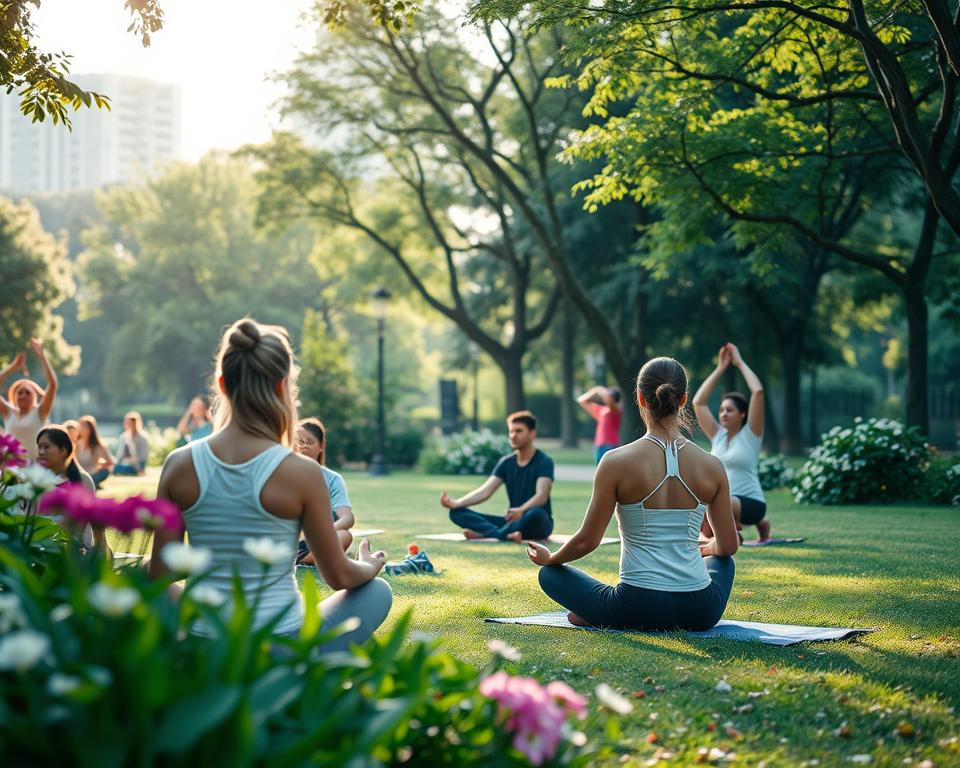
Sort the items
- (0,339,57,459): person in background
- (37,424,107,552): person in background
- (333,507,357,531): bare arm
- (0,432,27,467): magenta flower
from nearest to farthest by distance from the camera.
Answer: (0,432,27,467): magenta flower, (37,424,107,552): person in background, (333,507,357,531): bare arm, (0,339,57,459): person in background

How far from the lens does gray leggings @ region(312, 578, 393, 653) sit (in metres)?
4.82

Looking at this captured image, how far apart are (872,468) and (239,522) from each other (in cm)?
1571

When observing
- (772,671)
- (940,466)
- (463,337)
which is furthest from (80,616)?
(463,337)

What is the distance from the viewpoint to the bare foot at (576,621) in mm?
6767

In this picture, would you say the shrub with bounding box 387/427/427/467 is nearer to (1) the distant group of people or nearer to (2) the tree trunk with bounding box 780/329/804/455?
(2) the tree trunk with bounding box 780/329/804/455

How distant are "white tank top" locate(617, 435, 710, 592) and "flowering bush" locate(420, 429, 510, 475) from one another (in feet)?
70.9

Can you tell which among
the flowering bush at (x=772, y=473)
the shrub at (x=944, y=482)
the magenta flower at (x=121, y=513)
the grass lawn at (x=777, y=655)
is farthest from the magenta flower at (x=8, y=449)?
the flowering bush at (x=772, y=473)

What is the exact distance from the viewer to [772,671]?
5.52 m

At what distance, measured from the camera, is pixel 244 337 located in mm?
3982

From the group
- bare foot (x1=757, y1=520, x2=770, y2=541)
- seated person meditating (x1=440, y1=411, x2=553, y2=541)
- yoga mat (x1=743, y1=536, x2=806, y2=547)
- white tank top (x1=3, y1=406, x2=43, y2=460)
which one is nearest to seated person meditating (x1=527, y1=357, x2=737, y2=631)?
seated person meditating (x1=440, y1=411, x2=553, y2=541)

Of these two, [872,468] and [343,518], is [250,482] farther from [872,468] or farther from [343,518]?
[872,468]

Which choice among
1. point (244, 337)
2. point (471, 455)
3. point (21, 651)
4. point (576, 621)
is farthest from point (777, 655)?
point (471, 455)

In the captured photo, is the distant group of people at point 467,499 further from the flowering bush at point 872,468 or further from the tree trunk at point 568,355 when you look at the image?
the tree trunk at point 568,355

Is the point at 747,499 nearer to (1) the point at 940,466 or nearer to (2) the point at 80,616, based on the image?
(1) the point at 940,466
